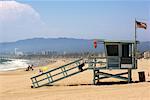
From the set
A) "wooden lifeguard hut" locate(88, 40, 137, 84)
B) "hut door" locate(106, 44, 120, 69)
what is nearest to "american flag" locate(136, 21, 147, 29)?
"wooden lifeguard hut" locate(88, 40, 137, 84)

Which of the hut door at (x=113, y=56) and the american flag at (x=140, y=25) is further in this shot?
the american flag at (x=140, y=25)

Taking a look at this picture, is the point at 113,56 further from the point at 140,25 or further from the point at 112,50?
the point at 140,25

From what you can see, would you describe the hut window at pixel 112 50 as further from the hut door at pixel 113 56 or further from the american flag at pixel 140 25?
the american flag at pixel 140 25

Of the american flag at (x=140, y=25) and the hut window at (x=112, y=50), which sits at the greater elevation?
the american flag at (x=140, y=25)

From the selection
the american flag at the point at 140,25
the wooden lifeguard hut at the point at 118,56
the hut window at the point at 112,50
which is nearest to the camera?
the wooden lifeguard hut at the point at 118,56

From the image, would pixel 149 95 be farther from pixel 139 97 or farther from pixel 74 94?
pixel 74 94

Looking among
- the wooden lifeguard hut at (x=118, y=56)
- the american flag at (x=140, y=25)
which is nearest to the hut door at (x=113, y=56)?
the wooden lifeguard hut at (x=118, y=56)

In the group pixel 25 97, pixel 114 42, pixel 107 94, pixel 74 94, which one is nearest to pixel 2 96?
pixel 25 97

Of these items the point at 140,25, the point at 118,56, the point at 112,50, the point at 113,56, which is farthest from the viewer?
the point at 140,25

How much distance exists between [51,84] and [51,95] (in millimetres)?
5900

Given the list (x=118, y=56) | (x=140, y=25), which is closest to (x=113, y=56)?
(x=118, y=56)

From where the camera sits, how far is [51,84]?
2458 cm

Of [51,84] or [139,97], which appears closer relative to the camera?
[139,97]

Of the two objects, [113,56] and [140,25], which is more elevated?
[140,25]
